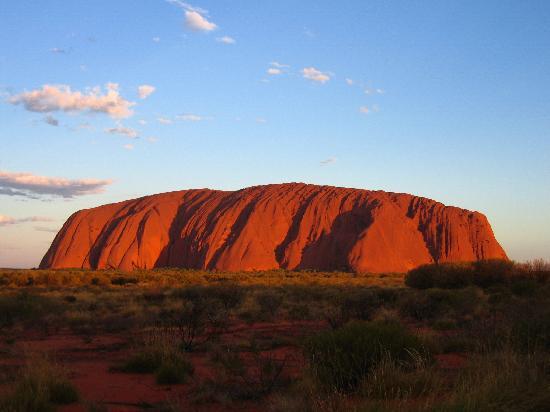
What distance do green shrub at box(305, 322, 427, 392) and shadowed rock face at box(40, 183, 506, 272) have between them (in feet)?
174

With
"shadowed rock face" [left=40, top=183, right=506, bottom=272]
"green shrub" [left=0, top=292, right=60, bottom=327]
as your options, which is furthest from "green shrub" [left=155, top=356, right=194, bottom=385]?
"shadowed rock face" [left=40, top=183, right=506, bottom=272]

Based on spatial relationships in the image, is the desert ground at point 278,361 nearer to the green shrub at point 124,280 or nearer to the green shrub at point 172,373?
the green shrub at point 172,373

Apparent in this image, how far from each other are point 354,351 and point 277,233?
6061 centimetres

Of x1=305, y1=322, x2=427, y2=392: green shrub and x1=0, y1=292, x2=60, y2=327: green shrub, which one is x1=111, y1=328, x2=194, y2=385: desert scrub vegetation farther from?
x1=0, y1=292, x2=60, y2=327: green shrub

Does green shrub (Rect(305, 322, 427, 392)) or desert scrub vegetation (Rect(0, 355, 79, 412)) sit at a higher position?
green shrub (Rect(305, 322, 427, 392))

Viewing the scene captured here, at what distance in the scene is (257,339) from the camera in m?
12.1

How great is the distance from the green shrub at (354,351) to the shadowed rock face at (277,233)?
53.2 meters

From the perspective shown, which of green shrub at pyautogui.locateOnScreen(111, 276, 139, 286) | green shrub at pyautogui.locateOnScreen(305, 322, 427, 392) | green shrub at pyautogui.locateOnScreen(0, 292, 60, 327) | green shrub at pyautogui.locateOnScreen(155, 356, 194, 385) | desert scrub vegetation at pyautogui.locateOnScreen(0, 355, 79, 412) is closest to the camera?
desert scrub vegetation at pyautogui.locateOnScreen(0, 355, 79, 412)

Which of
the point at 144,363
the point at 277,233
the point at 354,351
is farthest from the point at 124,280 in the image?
the point at 277,233

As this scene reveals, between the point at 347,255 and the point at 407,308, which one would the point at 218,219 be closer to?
the point at 347,255

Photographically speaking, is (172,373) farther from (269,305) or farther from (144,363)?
(269,305)

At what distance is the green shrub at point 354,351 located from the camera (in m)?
6.00

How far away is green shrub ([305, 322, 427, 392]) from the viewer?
6.00m

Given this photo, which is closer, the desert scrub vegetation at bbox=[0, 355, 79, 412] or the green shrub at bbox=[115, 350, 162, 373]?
the desert scrub vegetation at bbox=[0, 355, 79, 412]
